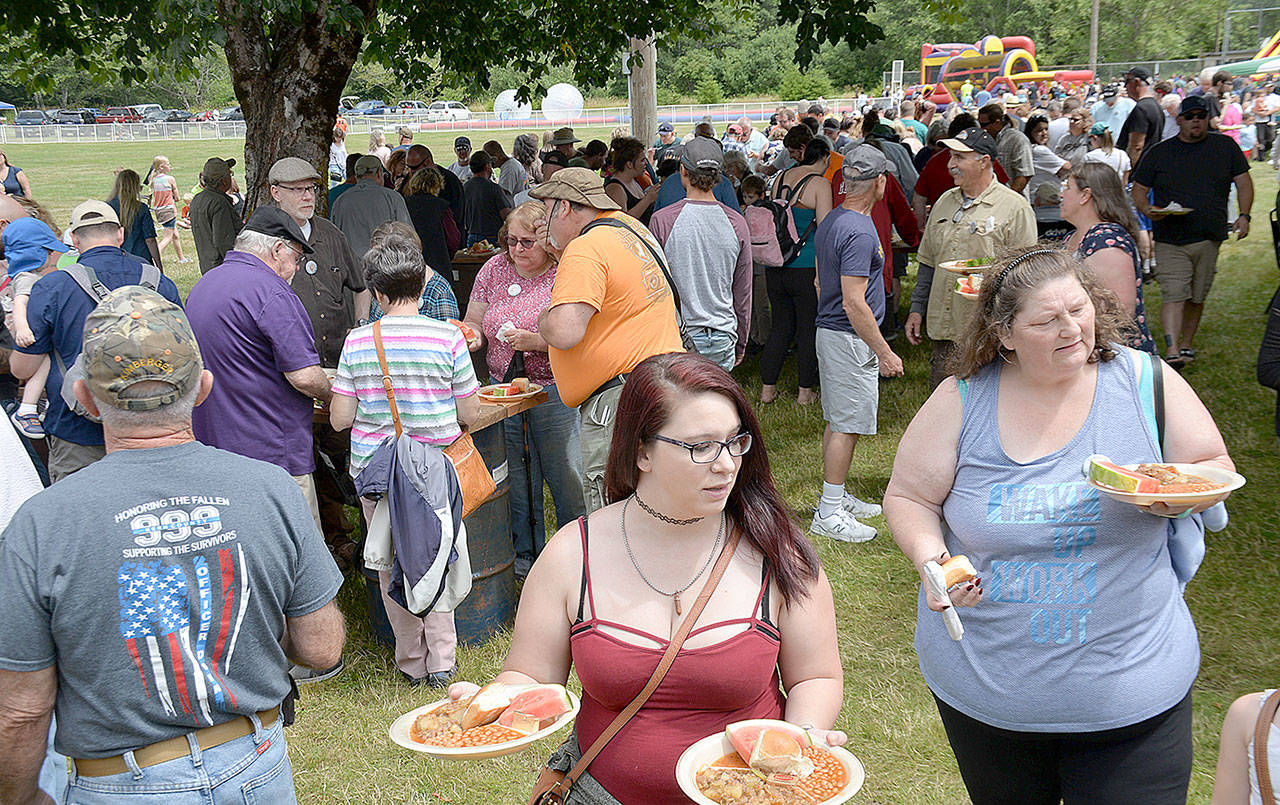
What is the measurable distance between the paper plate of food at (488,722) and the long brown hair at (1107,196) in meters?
3.53

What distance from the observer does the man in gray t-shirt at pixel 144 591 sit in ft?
7.50

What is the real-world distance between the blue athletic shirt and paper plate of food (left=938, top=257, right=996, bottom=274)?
9.17 feet

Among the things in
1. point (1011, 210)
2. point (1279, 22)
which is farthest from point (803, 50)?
point (1279, 22)

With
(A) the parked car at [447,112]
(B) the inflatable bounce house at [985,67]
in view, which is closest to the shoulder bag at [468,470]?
(B) the inflatable bounce house at [985,67]

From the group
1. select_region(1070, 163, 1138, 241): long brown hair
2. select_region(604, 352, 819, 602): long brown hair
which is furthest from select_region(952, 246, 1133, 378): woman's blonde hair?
select_region(1070, 163, 1138, 241): long brown hair

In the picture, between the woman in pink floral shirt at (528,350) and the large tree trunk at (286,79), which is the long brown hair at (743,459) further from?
the large tree trunk at (286,79)

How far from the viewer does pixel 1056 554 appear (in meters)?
2.59

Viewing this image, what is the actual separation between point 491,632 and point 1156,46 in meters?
65.3

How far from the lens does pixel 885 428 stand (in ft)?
27.2

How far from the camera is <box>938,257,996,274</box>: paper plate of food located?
5.42 meters

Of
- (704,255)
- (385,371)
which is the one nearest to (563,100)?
(704,255)

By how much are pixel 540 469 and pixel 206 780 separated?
3424 mm

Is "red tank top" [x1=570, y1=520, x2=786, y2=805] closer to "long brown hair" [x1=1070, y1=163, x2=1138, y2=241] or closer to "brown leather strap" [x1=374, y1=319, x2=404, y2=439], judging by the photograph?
"brown leather strap" [x1=374, y1=319, x2=404, y2=439]

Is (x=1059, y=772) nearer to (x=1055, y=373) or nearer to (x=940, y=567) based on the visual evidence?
(x=940, y=567)
